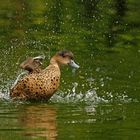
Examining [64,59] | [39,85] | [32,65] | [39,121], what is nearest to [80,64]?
[64,59]

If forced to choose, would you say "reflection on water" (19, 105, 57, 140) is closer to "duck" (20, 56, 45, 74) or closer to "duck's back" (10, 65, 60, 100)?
"duck's back" (10, 65, 60, 100)

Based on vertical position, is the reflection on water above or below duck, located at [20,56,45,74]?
below

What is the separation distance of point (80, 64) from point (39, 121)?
4279mm

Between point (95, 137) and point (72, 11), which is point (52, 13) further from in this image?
point (95, 137)

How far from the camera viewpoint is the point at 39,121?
11383 millimetres

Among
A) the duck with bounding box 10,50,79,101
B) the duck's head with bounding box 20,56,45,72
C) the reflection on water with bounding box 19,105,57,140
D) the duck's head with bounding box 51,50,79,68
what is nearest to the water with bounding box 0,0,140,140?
the reflection on water with bounding box 19,105,57,140

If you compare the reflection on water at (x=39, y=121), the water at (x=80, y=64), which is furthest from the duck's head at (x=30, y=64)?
the reflection on water at (x=39, y=121)

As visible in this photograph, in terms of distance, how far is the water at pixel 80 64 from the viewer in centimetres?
1105

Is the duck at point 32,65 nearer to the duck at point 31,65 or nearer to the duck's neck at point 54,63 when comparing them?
the duck at point 31,65

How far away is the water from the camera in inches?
435

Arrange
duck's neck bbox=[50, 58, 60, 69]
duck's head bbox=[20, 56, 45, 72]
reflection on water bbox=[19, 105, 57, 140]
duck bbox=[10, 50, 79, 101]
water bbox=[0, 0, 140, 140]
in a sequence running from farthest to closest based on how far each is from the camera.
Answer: duck's neck bbox=[50, 58, 60, 69] → duck's head bbox=[20, 56, 45, 72] → duck bbox=[10, 50, 79, 101] → water bbox=[0, 0, 140, 140] → reflection on water bbox=[19, 105, 57, 140]

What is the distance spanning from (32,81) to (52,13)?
857cm

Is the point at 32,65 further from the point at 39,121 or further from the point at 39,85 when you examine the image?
the point at 39,121

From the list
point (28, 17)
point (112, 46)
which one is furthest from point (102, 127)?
→ point (28, 17)
